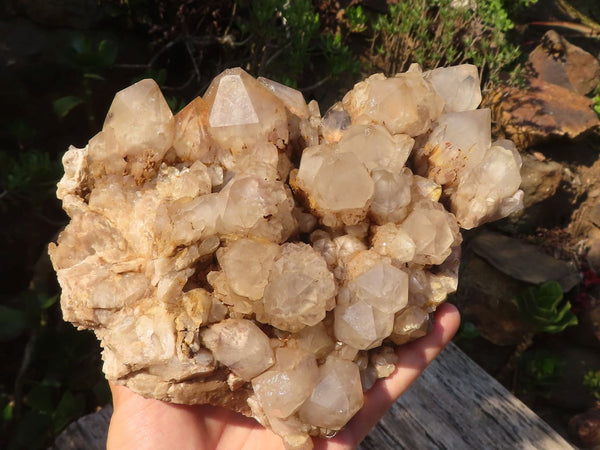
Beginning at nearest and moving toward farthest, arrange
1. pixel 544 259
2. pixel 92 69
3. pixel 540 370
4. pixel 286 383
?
pixel 286 383 < pixel 92 69 < pixel 540 370 < pixel 544 259

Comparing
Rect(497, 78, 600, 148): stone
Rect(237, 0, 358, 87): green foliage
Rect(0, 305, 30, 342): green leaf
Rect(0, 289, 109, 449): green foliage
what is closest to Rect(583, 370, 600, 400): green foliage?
Rect(497, 78, 600, 148): stone

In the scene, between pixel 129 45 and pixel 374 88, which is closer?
pixel 374 88

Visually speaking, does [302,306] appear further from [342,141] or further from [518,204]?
[518,204]

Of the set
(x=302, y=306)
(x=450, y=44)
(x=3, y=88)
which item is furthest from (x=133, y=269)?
(x=450, y=44)

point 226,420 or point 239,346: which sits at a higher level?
point 239,346

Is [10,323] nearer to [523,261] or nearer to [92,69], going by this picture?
[92,69]

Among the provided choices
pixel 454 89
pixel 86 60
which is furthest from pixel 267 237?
pixel 86 60
